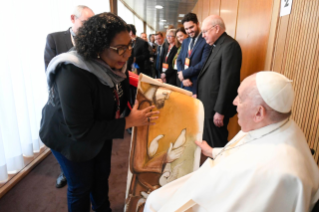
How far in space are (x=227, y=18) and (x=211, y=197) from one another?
114 inches

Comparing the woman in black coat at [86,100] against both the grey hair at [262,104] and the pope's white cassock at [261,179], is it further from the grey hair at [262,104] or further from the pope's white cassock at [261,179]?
the grey hair at [262,104]

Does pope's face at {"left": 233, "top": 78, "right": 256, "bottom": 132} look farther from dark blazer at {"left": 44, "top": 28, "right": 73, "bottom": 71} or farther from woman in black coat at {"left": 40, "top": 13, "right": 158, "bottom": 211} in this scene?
dark blazer at {"left": 44, "top": 28, "right": 73, "bottom": 71}

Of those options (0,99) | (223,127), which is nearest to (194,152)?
(223,127)

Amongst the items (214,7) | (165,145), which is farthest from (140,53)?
(165,145)

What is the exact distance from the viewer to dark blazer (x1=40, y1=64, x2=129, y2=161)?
0.97m

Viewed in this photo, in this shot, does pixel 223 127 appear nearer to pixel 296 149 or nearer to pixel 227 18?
pixel 296 149

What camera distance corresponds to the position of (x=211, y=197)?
91 cm

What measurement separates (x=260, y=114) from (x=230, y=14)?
2.53m

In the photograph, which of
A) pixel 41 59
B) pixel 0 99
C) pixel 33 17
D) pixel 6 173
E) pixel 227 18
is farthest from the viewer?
pixel 227 18

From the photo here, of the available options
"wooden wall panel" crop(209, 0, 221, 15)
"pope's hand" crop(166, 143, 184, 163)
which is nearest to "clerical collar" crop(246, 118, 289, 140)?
"pope's hand" crop(166, 143, 184, 163)

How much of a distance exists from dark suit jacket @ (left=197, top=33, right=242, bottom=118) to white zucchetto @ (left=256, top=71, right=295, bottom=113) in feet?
3.62

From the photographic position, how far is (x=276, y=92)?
84 cm

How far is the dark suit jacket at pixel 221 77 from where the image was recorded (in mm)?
1940

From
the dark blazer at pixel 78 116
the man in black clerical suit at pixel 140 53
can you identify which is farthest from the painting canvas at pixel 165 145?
Answer: the man in black clerical suit at pixel 140 53
